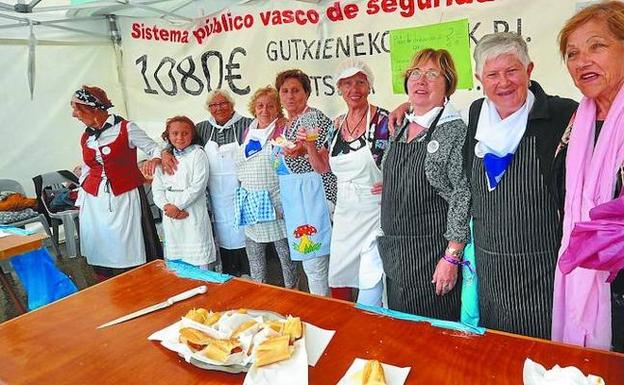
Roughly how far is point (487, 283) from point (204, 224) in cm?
213

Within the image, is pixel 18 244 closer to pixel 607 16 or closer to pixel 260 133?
pixel 260 133

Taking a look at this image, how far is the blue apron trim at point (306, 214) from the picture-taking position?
9.53 ft

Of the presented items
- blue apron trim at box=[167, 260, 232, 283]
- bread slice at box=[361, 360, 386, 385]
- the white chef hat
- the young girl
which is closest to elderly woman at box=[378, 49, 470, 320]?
the white chef hat

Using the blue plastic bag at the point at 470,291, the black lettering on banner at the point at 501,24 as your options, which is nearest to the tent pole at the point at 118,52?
the black lettering on banner at the point at 501,24

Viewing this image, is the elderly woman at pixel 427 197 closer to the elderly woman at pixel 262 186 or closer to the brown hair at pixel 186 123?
the elderly woman at pixel 262 186

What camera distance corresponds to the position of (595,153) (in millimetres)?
1397

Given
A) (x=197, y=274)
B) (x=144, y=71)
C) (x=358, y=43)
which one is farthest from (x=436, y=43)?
(x=144, y=71)

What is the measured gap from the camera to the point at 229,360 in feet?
4.12

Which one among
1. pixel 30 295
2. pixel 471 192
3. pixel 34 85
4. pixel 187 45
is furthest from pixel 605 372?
pixel 34 85

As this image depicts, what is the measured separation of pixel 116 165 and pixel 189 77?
5.07 ft

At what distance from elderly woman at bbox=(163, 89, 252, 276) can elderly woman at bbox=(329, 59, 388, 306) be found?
1.02 m

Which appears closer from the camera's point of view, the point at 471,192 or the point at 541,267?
the point at 541,267

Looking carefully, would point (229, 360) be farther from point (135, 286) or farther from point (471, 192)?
point (471, 192)

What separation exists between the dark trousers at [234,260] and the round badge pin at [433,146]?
2.14m
